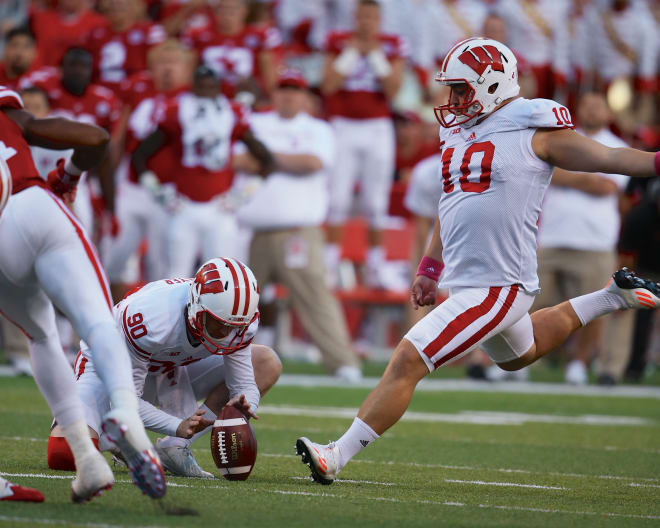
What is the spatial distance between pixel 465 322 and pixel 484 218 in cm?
46

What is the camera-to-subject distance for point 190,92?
1023cm

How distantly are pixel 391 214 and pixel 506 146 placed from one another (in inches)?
328

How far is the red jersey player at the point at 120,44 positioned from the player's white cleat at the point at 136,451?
8.18 metres

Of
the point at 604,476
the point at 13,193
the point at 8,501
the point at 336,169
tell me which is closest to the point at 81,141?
the point at 13,193

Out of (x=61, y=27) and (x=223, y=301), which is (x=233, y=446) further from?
(x=61, y=27)

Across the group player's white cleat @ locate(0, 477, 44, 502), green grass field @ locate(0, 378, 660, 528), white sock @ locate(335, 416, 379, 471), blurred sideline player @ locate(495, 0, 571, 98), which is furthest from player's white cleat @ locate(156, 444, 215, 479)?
blurred sideline player @ locate(495, 0, 571, 98)

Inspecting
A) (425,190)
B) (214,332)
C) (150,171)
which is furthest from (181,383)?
(425,190)

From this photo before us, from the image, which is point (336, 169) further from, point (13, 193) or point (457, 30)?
point (13, 193)

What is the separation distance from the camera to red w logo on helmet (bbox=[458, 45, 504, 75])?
540 cm

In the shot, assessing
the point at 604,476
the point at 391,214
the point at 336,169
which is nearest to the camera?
the point at 604,476

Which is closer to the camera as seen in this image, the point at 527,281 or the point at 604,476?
the point at 527,281

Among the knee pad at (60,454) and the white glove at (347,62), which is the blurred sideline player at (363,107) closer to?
the white glove at (347,62)

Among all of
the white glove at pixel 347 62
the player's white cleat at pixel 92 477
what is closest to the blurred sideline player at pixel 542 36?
the white glove at pixel 347 62

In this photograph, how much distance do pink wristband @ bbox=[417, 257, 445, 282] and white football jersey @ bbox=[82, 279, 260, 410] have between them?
906mm
